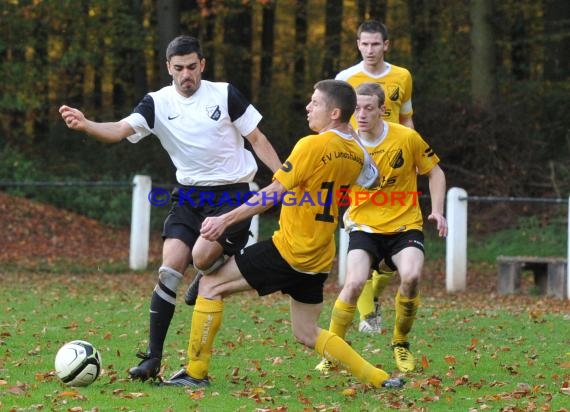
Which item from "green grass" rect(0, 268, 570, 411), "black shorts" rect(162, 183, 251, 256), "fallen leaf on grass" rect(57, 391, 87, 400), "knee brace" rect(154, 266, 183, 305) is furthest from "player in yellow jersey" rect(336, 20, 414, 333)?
"fallen leaf on grass" rect(57, 391, 87, 400)

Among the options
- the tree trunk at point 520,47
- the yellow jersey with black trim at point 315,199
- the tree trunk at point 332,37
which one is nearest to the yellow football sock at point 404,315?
the yellow jersey with black trim at point 315,199

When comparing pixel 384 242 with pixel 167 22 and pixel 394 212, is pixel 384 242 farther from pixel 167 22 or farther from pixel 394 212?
pixel 167 22

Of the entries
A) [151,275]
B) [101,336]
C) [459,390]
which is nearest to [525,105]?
[151,275]

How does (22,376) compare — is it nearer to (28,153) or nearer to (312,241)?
(312,241)

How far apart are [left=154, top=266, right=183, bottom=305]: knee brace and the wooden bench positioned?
8.32m

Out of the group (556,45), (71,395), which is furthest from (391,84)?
(556,45)

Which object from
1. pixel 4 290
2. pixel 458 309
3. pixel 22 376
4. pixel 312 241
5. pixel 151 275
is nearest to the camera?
pixel 312 241

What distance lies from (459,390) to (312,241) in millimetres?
1400

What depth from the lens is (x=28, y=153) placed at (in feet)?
82.6

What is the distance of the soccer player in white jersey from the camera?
7.86m

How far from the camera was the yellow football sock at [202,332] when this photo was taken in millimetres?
7320

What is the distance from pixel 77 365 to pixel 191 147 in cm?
168

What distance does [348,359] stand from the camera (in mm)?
7199

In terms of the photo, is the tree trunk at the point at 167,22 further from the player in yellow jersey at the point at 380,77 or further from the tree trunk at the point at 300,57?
the player in yellow jersey at the point at 380,77
